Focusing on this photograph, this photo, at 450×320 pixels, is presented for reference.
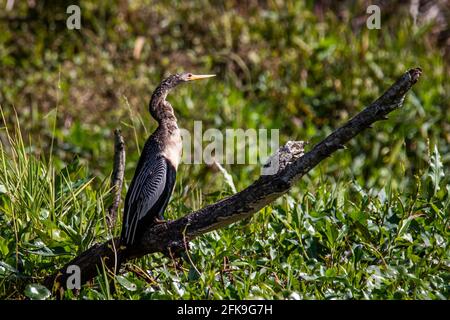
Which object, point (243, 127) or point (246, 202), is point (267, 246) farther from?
point (243, 127)

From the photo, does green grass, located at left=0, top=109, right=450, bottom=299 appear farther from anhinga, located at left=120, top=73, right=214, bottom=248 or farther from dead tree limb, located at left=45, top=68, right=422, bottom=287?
anhinga, located at left=120, top=73, right=214, bottom=248

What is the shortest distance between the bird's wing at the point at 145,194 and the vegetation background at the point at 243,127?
0.80 feet

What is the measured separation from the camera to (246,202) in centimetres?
404

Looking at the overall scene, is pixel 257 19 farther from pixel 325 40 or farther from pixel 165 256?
pixel 165 256

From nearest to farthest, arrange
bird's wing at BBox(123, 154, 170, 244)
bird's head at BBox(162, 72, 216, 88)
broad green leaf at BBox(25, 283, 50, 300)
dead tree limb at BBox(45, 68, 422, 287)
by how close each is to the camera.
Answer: dead tree limb at BBox(45, 68, 422, 287)
broad green leaf at BBox(25, 283, 50, 300)
bird's wing at BBox(123, 154, 170, 244)
bird's head at BBox(162, 72, 216, 88)

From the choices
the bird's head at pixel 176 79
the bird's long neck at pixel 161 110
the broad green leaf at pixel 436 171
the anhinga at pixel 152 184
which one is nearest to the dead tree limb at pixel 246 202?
the anhinga at pixel 152 184

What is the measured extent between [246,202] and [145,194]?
0.58m

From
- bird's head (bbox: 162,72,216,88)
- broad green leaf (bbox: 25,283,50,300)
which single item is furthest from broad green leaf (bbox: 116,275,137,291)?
bird's head (bbox: 162,72,216,88)

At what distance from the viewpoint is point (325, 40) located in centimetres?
886

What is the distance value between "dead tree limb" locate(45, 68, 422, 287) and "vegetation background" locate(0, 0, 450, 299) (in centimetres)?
13

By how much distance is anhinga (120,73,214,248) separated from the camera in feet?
14.1

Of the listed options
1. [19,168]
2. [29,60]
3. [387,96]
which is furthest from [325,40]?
[387,96]

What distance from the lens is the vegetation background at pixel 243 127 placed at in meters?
4.38

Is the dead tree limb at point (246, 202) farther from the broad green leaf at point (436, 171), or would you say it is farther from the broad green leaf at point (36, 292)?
the broad green leaf at point (436, 171)
